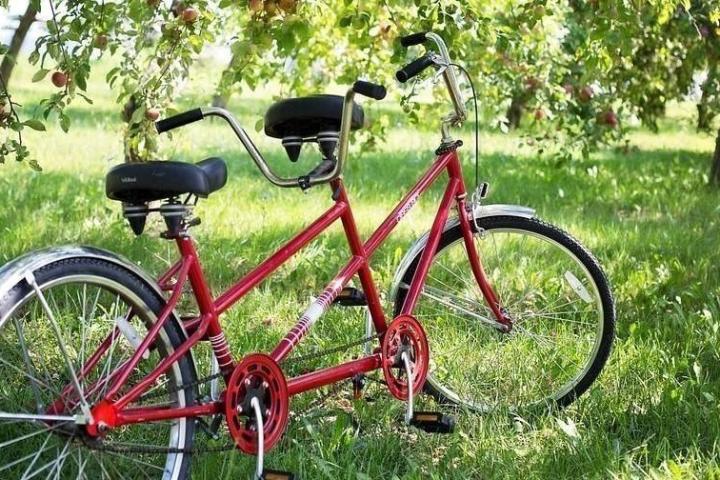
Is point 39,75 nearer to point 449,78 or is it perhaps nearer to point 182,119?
point 182,119

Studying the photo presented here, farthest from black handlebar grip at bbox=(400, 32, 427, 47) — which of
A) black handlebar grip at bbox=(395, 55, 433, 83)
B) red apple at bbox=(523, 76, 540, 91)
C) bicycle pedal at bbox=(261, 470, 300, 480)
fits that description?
red apple at bbox=(523, 76, 540, 91)

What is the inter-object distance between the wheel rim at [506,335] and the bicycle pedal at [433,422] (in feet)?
1.13

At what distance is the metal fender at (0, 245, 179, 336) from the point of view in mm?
1901

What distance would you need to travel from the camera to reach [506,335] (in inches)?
121

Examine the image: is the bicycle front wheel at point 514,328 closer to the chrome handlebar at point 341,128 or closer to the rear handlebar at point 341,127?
the chrome handlebar at point 341,128

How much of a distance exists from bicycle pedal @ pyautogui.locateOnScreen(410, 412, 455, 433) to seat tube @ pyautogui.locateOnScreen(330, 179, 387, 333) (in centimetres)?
29

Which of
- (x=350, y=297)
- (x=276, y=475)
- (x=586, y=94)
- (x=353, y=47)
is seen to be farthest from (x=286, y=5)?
(x=586, y=94)

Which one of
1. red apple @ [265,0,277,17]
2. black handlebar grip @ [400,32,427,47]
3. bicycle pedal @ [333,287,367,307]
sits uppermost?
red apple @ [265,0,277,17]

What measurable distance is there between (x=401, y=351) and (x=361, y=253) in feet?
1.09

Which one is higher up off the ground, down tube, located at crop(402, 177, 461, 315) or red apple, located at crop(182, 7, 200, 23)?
red apple, located at crop(182, 7, 200, 23)

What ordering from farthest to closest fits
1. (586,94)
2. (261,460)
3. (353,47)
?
(586,94), (353,47), (261,460)

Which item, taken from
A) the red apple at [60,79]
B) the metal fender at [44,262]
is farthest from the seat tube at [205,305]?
the red apple at [60,79]

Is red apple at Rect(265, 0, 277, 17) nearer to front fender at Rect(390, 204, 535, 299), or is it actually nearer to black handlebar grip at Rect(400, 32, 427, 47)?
black handlebar grip at Rect(400, 32, 427, 47)

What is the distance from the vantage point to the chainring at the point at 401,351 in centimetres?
268
